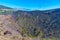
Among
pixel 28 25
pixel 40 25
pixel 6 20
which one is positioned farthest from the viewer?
pixel 40 25

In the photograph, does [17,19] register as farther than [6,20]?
Yes

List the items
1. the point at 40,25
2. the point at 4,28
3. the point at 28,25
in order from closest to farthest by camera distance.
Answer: the point at 4,28 → the point at 28,25 → the point at 40,25

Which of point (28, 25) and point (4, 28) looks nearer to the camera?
point (4, 28)

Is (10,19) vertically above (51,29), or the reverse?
(10,19)

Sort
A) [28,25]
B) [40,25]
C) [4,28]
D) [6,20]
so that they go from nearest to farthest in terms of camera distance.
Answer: [4,28], [6,20], [28,25], [40,25]

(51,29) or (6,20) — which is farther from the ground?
(6,20)

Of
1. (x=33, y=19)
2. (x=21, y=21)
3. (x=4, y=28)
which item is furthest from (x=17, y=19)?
(x=4, y=28)

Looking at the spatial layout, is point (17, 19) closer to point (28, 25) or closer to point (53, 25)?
point (28, 25)

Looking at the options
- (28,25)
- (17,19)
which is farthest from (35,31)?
(17,19)

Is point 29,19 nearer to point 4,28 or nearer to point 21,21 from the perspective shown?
point 21,21

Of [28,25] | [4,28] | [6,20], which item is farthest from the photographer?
[28,25]
